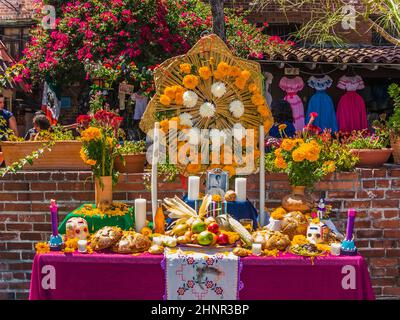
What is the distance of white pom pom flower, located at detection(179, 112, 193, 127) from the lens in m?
4.54

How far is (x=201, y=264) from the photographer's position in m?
3.75

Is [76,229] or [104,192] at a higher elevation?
[104,192]

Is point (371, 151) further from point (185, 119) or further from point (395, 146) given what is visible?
point (185, 119)

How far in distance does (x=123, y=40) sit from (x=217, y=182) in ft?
23.8

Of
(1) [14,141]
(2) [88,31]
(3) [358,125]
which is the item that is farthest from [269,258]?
(2) [88,31]

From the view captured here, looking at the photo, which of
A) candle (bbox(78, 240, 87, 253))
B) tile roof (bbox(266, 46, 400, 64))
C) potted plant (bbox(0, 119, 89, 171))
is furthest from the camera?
tile roof (bbox(266, 46, 400, 64))

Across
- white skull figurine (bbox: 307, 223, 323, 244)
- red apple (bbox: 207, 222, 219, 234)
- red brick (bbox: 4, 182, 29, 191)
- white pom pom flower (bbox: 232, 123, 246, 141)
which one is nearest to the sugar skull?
white skull figurine (bbox: 307, 223, 323, 244)

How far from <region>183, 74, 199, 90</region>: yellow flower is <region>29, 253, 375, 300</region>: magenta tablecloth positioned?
1.40m

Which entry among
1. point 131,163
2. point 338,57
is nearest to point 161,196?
point 131,163

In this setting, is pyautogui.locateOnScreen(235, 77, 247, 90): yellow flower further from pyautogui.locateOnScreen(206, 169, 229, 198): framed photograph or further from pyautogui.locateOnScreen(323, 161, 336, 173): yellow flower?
pyautogui.locateOnScreen(323, 161, 336, 173): yellow flower

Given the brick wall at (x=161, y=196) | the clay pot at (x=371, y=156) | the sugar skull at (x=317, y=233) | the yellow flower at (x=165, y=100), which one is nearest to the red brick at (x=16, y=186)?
the brick wall at (x=161, y=196)

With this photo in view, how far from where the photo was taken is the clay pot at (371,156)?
202 inches

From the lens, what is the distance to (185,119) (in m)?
4.54
